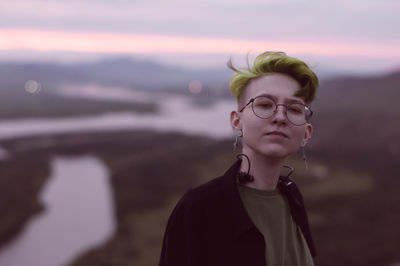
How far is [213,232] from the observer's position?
2.38m

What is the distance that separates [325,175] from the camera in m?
38.4

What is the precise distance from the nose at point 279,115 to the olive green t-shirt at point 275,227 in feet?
1.56

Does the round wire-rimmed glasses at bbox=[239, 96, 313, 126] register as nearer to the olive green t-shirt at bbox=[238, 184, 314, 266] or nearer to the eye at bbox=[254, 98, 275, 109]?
the eye at bbox=[254, 98, 275, 109]

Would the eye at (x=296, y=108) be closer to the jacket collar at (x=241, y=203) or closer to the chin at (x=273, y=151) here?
the chin at (x=273, y=151)

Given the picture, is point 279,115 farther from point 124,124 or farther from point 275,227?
point 124,124

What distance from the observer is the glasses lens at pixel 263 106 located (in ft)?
8.35

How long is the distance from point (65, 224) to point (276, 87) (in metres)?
27.4

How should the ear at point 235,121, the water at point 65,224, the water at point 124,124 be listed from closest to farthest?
1. the ear at point 235,121
2. the water at point 65,224
3. the water at point 124,124

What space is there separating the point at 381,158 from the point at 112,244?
3332cm

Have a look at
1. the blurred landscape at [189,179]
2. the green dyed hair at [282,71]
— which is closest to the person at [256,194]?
the green dyed hair at [282,71]

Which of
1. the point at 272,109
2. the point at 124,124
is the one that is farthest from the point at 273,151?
the point at 124,124

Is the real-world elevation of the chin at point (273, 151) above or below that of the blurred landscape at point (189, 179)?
above

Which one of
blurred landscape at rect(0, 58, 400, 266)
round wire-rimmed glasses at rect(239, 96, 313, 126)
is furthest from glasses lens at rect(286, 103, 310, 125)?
blurred landscape at rect(0, 58, 400, 266)

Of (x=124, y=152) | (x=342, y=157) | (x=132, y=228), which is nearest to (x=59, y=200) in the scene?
(x=132, y=228)
